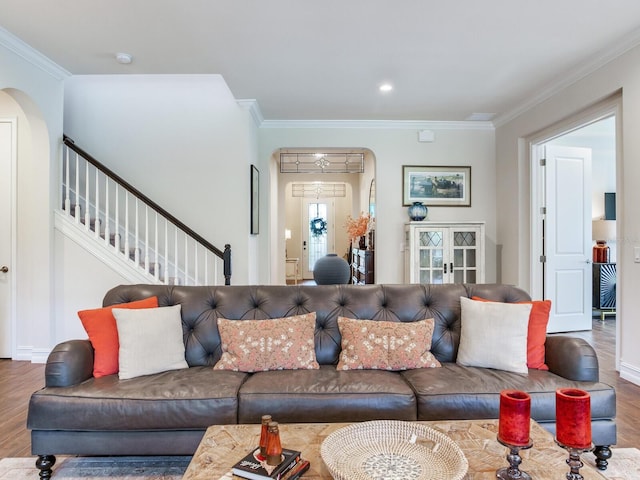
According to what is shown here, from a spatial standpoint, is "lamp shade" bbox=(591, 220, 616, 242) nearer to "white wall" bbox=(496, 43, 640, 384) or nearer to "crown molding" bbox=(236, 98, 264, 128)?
"white wall" bbox=(496, 43, 640, 384)

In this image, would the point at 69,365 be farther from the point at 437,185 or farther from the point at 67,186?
the point at 437,185

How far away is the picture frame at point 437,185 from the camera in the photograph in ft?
17.0

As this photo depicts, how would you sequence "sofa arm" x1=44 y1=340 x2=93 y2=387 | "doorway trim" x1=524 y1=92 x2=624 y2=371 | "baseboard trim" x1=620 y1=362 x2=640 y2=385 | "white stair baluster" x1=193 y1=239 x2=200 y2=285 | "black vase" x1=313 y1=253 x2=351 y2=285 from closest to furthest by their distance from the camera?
1. "sofa arm" x1=44 y1=340 x2=93 y2=387
2. "black vase" x1=313 y1=253 x2=351 y2=285
3. "baseboard trim" x1=620 y1=362 x2=640 y2=385
4. "doorway trim" x1=524 y1=92 x2=624 y2=371
5. "white stair baluster" x1=193 y1=239 x2=200 y2=285

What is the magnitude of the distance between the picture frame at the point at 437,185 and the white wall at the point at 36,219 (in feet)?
12.8

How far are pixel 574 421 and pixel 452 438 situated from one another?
422 mm

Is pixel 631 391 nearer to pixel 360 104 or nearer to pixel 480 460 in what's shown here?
pixel 480 460

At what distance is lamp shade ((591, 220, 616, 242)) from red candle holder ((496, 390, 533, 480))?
5.63 meters

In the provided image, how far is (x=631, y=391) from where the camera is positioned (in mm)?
2893

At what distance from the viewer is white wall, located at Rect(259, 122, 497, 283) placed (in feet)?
16.8

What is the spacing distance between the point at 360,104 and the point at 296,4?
1.96m

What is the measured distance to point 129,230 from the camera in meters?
4.29

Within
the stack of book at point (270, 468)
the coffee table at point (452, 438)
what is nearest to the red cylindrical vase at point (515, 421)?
the coffee table at point (452, 438)

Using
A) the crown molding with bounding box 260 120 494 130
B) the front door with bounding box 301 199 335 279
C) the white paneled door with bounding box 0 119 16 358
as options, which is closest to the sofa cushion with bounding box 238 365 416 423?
the white paneled door with bounding box 0 119 16 358

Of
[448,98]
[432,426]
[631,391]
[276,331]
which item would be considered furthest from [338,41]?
[631,391]
